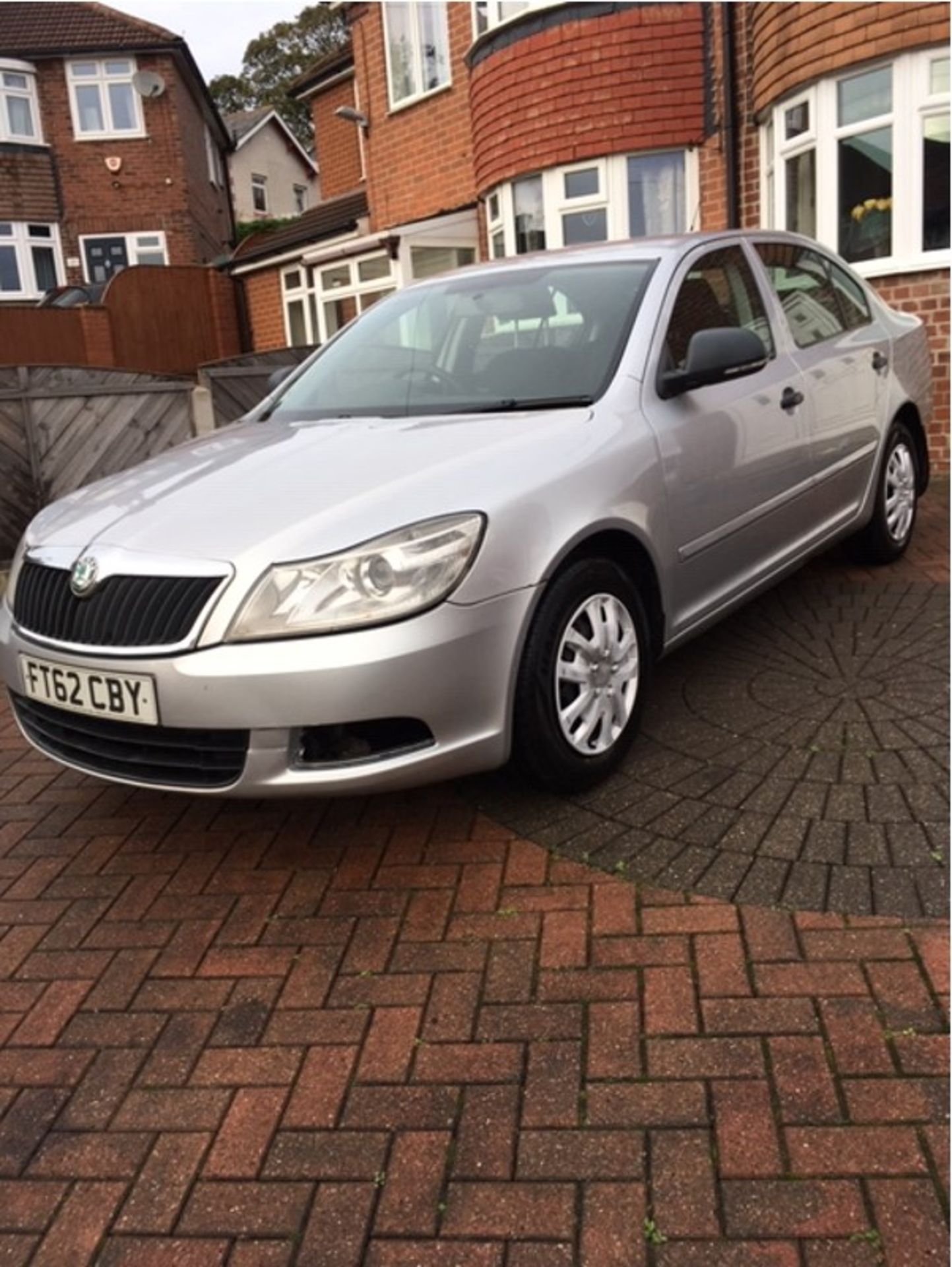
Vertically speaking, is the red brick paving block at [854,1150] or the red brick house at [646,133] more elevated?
the red brick house at [646,133]

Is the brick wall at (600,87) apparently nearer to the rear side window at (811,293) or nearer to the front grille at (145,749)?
the rear side window at (811,293)

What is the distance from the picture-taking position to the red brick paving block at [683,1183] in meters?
1.92

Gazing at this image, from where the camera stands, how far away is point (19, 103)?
1044 inches

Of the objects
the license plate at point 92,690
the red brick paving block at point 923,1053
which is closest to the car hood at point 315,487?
the license plate at point 92,690

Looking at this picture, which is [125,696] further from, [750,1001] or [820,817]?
[820,817]

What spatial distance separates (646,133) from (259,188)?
33.7m

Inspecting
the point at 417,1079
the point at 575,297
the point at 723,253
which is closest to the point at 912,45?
the point at 723,253

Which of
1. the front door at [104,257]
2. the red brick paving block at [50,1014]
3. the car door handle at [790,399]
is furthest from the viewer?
the front door at [104,257]

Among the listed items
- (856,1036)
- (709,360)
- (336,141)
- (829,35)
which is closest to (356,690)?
(856,1036)

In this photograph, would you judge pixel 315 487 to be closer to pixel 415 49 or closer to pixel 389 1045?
pixel 389 1045

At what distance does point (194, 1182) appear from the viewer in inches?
83.2

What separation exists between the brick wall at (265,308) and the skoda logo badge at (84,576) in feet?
59.8

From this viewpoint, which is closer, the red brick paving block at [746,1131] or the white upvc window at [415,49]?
the red brick paving block at [746,1131]

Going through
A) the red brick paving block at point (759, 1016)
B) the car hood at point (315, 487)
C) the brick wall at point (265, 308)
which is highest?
the brick wall at point (265, 308)
